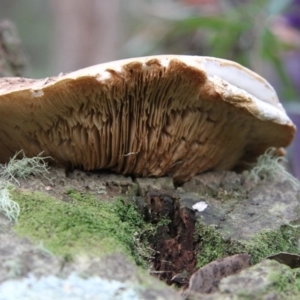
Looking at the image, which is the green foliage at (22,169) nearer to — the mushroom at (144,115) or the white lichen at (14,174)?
the white lichen at (14,174)

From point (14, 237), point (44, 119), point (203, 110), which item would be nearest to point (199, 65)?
point (203, 110)

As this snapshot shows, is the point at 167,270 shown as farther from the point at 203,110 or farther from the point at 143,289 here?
the point at 203,110

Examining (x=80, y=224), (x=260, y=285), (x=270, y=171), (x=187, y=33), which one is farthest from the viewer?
(x=187, y=33)

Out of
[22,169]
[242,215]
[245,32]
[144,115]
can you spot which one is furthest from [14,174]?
[245,32]

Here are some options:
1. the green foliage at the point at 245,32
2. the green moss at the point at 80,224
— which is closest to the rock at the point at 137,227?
the green moss at the point at 80,224

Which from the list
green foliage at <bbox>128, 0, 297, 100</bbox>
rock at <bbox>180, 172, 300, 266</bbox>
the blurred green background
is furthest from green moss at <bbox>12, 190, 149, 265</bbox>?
green foliage at <bbox>128, 0, 297, 100</bbox>

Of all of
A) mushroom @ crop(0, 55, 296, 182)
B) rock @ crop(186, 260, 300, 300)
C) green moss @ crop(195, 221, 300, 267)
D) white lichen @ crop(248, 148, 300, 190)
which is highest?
mushroom @ crop(0, 55, 296, 182)

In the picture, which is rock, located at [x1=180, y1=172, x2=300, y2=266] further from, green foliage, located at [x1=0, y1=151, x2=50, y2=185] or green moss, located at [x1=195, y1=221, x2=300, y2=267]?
green foliage, located at [x1=0, y1=151, x2=50, y2=185]

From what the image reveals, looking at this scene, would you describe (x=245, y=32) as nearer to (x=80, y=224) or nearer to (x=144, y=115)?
(x=144, y=115)
